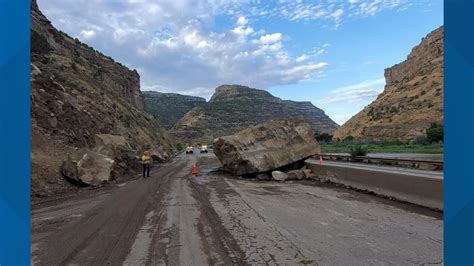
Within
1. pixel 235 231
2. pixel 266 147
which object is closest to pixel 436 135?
pixel 266 147

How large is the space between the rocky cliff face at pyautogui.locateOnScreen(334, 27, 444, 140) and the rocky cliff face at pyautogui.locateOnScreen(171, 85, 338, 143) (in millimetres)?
26840

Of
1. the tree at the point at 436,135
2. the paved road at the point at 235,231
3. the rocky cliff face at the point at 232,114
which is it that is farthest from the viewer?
the rocky cliff face at the point at 232,114

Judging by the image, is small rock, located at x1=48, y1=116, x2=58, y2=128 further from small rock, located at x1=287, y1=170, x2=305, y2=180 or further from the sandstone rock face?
small rock, located at x1=287, y1=170, x2=305, y2=180

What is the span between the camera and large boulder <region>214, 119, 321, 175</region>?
20938 mm

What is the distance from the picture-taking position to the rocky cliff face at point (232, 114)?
427 ft

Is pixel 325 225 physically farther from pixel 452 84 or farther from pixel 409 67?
pixel 409 67

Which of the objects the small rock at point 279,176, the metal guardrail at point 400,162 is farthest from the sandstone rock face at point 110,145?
the metal guardrail at point 400,162

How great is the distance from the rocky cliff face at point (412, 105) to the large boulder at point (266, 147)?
176ft

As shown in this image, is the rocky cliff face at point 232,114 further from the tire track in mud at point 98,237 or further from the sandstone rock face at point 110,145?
the tire track in mud at point 98,237

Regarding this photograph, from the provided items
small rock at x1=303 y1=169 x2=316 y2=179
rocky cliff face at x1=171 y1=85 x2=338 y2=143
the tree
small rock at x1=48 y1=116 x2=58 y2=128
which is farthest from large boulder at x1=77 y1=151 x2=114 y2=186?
rocky cliff face at x1=171 y1=85 x2=338 y2=143

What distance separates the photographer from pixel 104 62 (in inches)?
2576

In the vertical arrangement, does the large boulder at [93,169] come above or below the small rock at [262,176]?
above

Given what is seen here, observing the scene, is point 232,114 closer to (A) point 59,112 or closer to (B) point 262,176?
(A) point 59,112

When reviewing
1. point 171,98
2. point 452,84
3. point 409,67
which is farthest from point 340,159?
point 171,98
